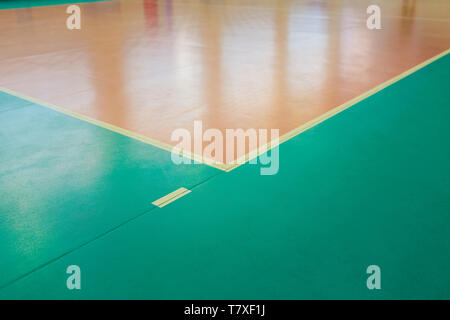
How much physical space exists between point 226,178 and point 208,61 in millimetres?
4865

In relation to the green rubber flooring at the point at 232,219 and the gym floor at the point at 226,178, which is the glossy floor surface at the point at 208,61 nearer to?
the gym floor at the point at 226,178

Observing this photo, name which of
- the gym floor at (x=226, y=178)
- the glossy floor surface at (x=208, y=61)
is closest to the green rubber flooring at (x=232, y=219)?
the gym floor at (x=226, y=178)

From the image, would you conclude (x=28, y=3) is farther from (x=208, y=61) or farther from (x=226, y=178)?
(x=226, y=178)

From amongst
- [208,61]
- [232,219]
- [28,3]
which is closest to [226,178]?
[232,219]

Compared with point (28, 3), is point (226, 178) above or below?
below

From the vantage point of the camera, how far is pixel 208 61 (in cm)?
841

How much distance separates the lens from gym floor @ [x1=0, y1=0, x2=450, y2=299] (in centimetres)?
286

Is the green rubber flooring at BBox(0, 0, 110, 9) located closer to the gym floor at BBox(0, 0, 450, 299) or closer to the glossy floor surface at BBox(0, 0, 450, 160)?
the glossy floor surface at BBox(0, 0, 450, 160)

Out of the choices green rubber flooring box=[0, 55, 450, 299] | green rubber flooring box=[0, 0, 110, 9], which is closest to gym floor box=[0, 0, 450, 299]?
green rubber flooring box=[0, 55, 450, 299]

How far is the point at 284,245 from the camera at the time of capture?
3123mm

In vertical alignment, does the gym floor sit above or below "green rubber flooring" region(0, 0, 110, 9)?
below

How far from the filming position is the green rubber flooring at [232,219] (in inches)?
110

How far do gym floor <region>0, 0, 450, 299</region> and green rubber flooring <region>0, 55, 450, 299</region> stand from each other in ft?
0.04
